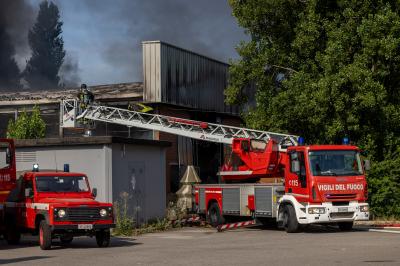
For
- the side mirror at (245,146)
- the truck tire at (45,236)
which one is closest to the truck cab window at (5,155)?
the truck tire at (45,236)

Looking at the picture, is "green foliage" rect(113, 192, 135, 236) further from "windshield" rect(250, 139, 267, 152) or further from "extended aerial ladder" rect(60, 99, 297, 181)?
"windshield" rect(250, 139, 267, 152)

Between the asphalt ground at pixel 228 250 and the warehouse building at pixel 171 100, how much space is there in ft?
40.2

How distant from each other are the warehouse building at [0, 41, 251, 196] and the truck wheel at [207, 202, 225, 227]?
7476mm

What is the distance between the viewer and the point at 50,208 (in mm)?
18188

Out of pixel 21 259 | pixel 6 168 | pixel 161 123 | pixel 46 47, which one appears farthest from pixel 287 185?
pixel 46 47

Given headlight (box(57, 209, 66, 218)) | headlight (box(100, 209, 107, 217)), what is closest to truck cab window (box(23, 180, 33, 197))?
headlight (box(57, 209, 66, 218))

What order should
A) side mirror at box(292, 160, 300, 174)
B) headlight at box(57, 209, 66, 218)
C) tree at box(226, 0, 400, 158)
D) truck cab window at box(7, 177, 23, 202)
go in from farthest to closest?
1. tree at box(226, 0, 400, 158)
2. side mirror at box(292, 160, 300, 174)
3. truck cab window at box(7, 177, 23, 202)
4. headlight at box(57, 209, 66, 218)

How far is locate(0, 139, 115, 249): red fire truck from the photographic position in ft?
59.6

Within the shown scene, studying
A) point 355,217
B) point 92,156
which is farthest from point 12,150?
point 355,217

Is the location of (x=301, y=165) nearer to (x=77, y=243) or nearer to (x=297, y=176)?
(x=297, y=176)

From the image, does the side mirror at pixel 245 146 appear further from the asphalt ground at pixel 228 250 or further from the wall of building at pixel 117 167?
the wall of building at pixel 117 167

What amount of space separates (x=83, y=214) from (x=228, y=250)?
3.79 meters

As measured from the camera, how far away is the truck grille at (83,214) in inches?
716

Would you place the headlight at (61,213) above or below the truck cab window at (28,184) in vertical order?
below
